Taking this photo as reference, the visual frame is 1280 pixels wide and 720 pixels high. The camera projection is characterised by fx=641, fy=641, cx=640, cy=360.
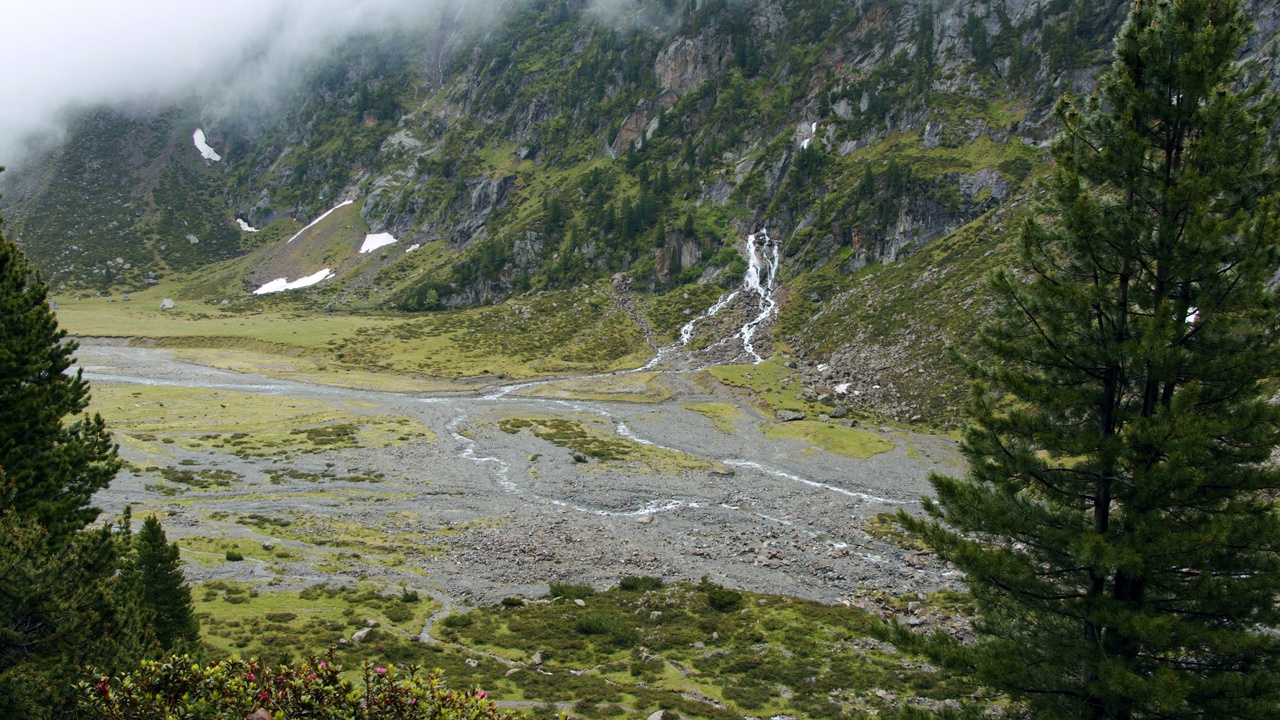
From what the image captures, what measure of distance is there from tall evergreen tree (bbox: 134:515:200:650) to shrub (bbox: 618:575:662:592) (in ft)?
60.5

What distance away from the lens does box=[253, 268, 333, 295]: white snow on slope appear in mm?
182125

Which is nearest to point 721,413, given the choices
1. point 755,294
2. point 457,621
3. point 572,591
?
point 572,591

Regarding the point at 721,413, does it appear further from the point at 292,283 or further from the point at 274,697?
the point at 292,283

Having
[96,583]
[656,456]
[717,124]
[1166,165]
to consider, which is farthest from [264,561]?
[717,124]

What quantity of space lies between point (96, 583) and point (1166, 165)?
721 inches

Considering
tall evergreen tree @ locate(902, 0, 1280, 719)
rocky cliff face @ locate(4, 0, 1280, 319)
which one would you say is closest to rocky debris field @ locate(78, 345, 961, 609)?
tall evergreen tree @ locate(902, 0, 1280, 719)

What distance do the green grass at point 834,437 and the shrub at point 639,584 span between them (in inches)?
1353

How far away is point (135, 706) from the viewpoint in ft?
25.0

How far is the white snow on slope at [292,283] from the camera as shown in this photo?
182125 millimetres

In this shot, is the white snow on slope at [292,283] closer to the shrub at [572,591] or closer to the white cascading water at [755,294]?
the white cascading water at [755,294]

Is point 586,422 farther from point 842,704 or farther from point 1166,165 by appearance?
point 1166,165

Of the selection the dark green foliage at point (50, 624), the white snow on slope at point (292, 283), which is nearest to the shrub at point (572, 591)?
the dark green foliage at point (50, 624)

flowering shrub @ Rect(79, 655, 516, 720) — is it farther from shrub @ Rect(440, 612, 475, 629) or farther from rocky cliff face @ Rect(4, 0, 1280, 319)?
rocky cliff face @ Rect(4, 0, 1280, 319)

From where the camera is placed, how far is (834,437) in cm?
6681
